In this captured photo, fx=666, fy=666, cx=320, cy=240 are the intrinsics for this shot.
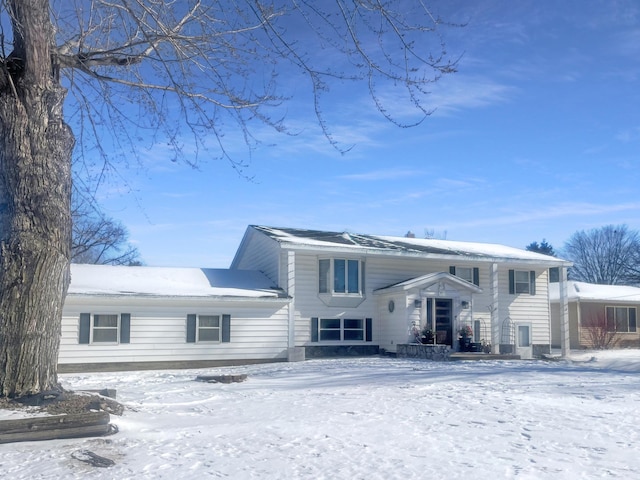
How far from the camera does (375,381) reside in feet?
44.7

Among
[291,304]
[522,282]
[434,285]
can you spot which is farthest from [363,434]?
[522,282]

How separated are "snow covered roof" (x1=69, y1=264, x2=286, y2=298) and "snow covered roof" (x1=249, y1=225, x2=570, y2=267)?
1.85 m

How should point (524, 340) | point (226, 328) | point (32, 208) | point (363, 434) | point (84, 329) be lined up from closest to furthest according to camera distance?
point (363, 434)
point (32, 208)
point (84, 329)
point (226, 328)
point (524, 340)

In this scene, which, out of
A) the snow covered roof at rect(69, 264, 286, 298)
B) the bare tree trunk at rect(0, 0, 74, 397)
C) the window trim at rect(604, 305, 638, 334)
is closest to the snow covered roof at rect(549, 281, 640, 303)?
the window trim at rect(604, 305, 638, 334)

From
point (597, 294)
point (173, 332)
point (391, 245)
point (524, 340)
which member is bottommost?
point (524, 340)

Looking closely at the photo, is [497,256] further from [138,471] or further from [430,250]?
[138,471]

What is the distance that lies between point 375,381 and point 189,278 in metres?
12.5

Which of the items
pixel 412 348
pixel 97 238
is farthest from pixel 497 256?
pixel 97 238

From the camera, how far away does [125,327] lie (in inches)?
837

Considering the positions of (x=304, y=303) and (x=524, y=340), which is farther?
(x=524, y=340)

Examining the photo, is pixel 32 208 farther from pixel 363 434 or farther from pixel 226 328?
pixel 226 328

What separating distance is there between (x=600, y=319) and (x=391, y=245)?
48.0 ft

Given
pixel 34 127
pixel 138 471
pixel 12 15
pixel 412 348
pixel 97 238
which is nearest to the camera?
pixel 138 471

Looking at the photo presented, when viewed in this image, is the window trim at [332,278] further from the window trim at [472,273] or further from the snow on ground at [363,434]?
the snow on ground at [363,434]
